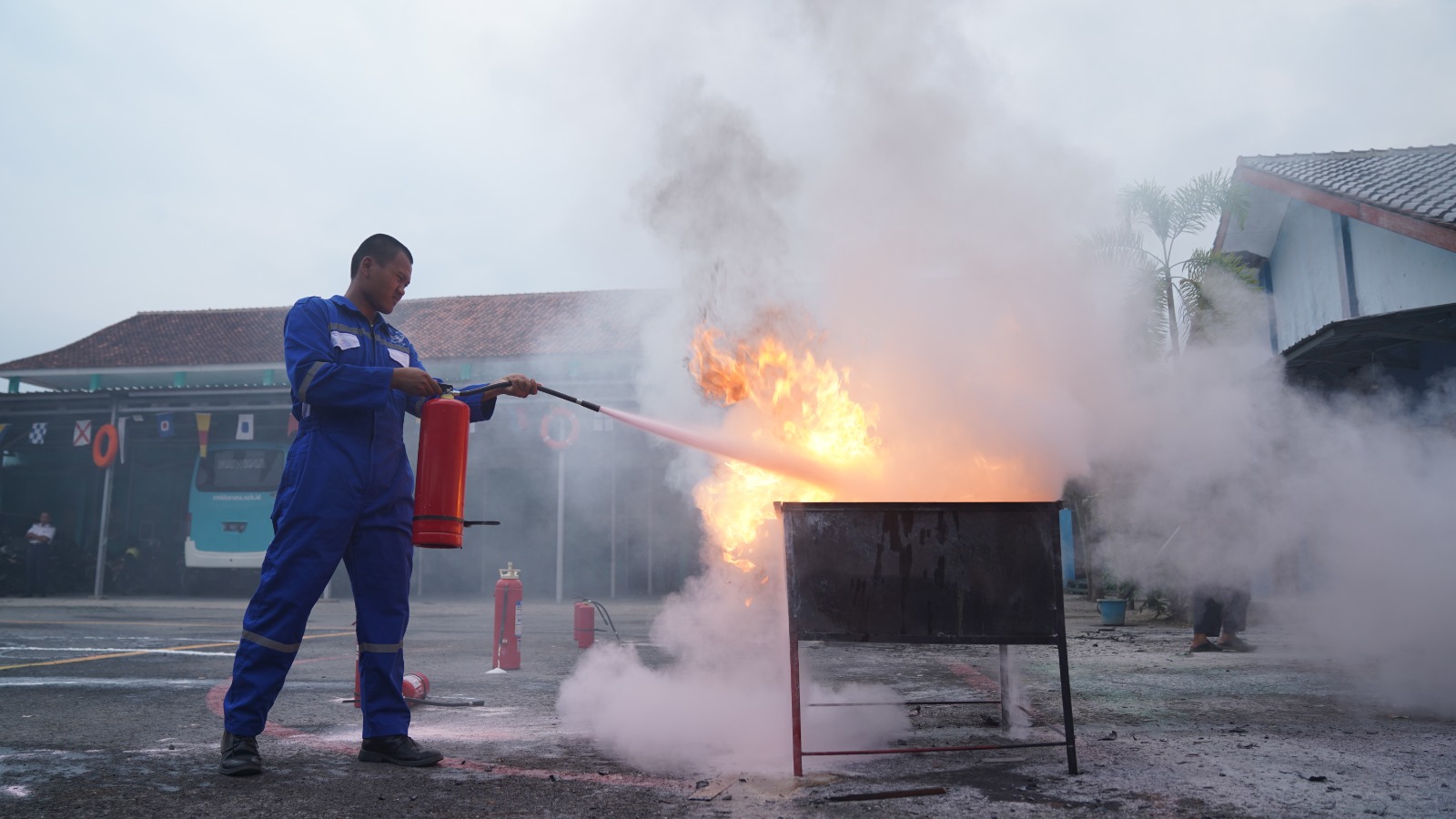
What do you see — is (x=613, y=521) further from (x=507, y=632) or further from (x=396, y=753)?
(x=396, y=753)

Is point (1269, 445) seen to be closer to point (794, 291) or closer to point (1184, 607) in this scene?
point (794, 291)

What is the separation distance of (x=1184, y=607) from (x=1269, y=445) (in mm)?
5664

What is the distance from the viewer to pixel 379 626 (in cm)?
373

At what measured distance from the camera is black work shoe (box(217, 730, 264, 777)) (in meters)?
3.39

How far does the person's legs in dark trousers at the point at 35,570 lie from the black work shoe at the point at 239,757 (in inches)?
684

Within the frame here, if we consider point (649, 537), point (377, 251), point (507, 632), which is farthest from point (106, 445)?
point (377, 251)

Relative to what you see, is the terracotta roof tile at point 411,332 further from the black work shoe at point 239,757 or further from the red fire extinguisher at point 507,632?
the black work shoe at point 239,757

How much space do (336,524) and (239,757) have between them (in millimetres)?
982

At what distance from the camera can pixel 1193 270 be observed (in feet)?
42.2

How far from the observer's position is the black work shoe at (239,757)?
11.1 ft

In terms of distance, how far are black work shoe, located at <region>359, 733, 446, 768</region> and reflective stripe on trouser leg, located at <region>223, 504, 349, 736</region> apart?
18.1 inches

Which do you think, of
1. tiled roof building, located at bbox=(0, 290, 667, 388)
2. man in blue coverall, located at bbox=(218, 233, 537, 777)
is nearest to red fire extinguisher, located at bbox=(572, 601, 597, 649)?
man in blue coverall, located at bbox=(218, 233, 537, 777)

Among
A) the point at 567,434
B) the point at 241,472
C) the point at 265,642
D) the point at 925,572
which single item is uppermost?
the point at 567,434

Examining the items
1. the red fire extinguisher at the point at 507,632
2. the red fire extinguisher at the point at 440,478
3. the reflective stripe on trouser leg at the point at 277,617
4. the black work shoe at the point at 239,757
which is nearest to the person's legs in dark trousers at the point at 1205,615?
the red fire extinguisher at the point at 507,632
